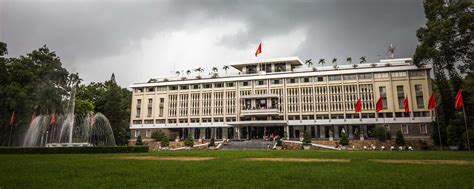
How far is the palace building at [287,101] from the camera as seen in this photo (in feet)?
182

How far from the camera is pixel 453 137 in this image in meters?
39.5

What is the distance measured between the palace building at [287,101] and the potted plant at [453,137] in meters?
13.2

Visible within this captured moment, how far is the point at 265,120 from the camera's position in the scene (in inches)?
2367

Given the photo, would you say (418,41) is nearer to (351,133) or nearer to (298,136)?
(351,133)

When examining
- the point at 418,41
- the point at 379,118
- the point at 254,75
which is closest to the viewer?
the point at 418,41

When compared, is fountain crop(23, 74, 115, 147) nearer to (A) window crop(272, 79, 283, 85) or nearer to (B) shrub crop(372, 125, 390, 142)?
(A) window crop(272, 79, 283, 85)

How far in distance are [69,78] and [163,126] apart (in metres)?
22.7

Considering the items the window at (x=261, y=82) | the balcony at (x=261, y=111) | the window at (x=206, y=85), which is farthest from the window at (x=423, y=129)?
the window at (x=206, y=85)

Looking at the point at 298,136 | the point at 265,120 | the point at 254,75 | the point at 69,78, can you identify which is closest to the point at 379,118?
the point at 298,136

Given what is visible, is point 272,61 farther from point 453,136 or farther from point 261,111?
point 453,136

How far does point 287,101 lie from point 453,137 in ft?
93.1

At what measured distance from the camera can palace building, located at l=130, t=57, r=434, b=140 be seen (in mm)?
55344

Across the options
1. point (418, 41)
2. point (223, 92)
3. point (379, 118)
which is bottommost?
point (379, 118)

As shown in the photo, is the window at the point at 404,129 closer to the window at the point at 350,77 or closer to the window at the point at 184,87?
the window at the point at 350,77
